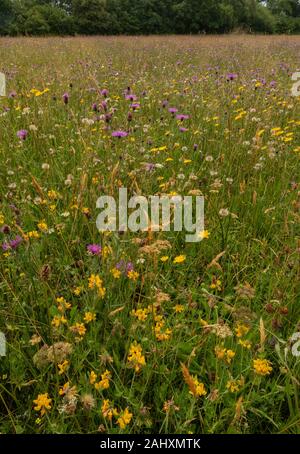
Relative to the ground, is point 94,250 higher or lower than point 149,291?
higher

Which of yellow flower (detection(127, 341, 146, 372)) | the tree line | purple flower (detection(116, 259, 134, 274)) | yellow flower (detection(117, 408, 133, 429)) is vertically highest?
the tree line

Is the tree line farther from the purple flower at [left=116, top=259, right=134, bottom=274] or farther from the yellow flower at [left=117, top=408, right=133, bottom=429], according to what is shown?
the yellow flower at [left=117, top=408, right=133, bottom=429]

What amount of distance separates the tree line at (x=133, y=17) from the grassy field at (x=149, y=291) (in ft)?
70.9

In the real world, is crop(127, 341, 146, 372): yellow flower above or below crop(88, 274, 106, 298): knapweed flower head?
below

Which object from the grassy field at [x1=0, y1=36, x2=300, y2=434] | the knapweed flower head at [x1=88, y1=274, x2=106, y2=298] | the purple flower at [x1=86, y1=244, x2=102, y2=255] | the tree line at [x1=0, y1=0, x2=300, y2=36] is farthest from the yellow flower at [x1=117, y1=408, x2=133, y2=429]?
the tree line at [x1=0, y1=0, x2=300, y2=36]

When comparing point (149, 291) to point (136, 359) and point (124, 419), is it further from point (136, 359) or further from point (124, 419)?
point (124, 419)

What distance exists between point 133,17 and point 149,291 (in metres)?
31.5

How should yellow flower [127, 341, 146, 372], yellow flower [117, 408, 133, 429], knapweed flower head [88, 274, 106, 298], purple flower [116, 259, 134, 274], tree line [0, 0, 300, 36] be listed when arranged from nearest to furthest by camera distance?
yellow flower [117, 408, 133, 429] < yellow flower [127, 341, 146, 372] < knapweed flower head [88, 274, 106, 298] < purple flower [116, 259, 134, 274] < tree line [0, 0, 300, 36]

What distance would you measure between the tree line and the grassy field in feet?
70.9

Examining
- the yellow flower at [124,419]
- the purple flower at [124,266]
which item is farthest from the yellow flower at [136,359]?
the purple flower at [124,266]

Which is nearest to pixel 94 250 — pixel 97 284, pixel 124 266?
pixel 124 266

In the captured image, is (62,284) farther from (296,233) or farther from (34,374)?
(296,233)

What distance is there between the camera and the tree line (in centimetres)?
2516

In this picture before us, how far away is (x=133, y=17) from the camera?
95.5ft
